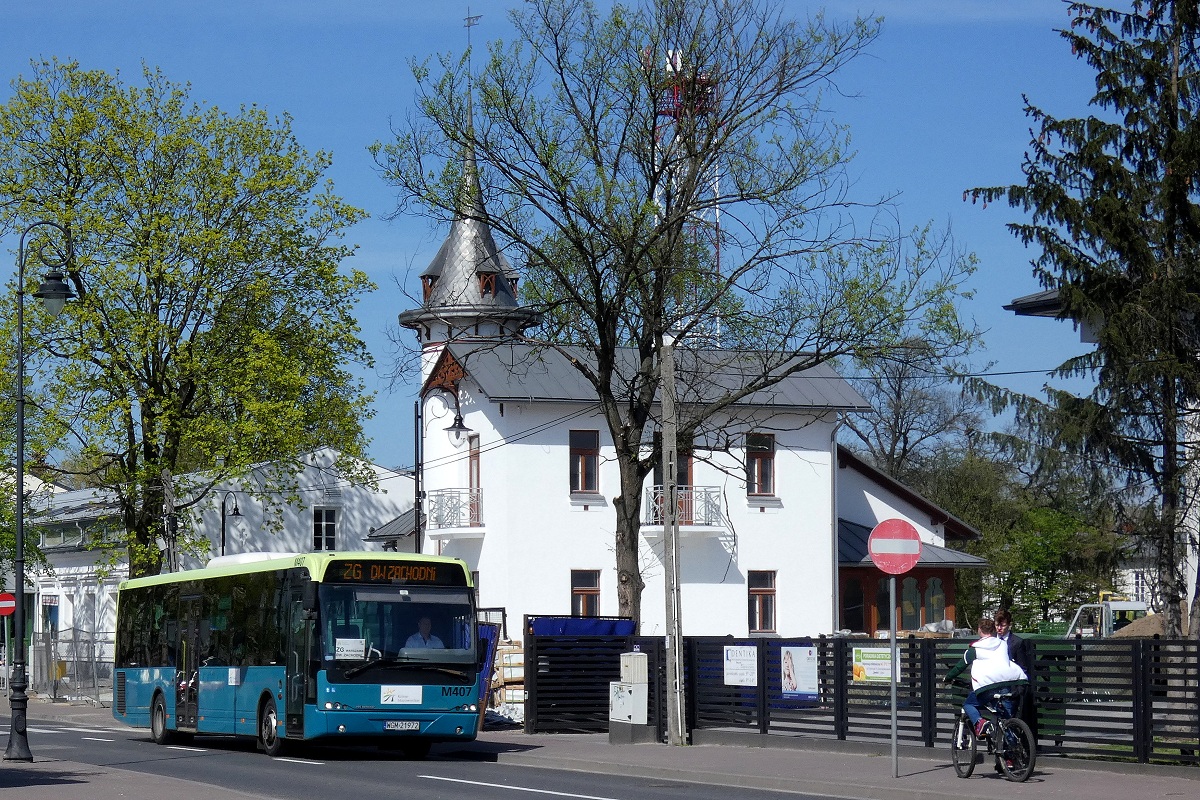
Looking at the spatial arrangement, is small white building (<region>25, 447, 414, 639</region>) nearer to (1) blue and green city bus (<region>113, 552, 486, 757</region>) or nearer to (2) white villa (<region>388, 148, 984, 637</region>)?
(2) white villa (<region>388, 148, 984, 637</region>)

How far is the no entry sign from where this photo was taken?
55.1ft

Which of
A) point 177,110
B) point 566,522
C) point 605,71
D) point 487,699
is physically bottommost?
point 487,699

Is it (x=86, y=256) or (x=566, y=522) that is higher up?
(x=86, y=256)

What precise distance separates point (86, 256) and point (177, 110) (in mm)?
4958

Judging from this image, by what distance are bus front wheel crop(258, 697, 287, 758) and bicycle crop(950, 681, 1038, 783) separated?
10164mm

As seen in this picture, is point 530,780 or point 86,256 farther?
point 86,256

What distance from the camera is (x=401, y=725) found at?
21891mm

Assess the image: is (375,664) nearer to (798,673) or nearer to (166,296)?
(798,673)

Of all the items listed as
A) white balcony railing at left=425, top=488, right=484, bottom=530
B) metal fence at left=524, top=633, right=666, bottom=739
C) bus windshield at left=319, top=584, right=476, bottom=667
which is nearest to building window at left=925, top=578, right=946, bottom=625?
white balcony railing at left=425, top=488, right=484, bottom=530

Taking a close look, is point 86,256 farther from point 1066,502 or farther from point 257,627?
point 1066,502

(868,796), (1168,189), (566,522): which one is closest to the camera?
(868,796)

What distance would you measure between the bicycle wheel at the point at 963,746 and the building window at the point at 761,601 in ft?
105

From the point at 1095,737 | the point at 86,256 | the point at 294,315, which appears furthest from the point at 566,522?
the point at 1095,737

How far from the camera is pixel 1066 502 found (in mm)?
25328
